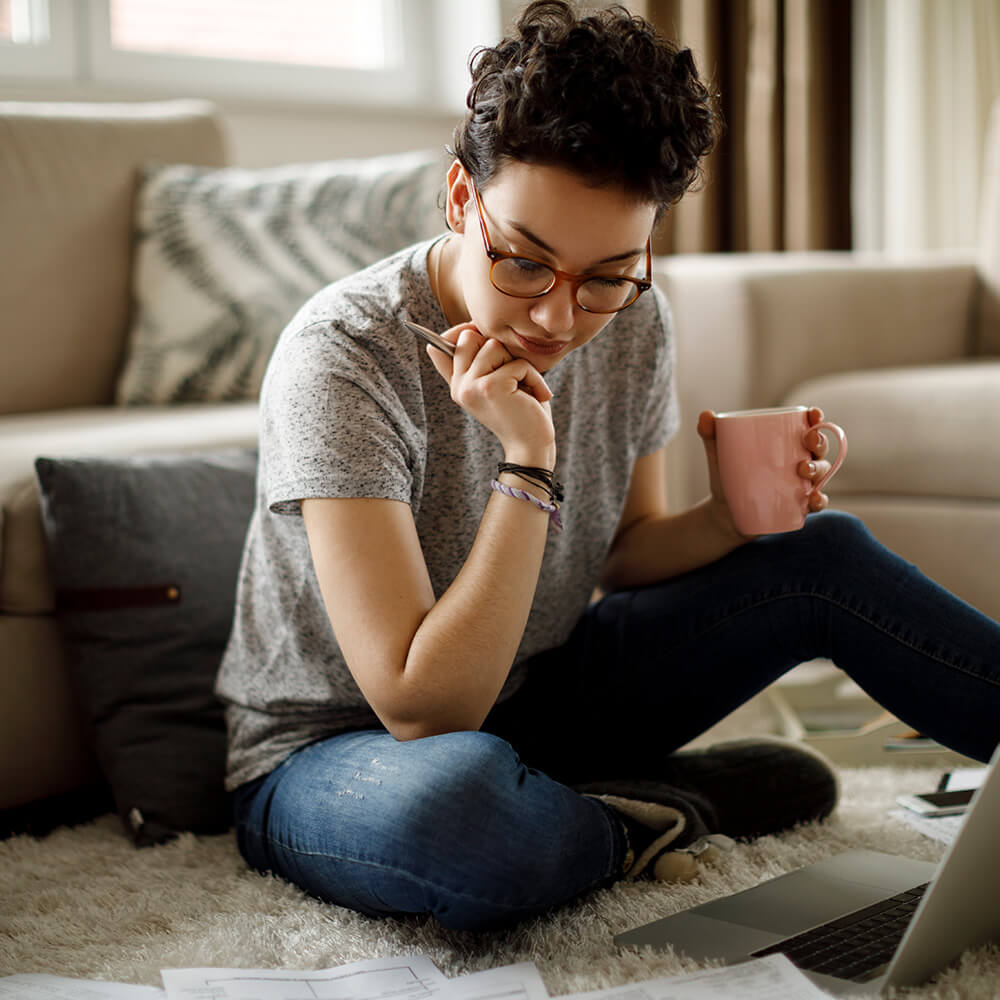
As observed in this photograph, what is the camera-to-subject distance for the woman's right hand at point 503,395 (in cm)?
96

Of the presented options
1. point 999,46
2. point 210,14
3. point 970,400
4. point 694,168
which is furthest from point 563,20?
point 999,46

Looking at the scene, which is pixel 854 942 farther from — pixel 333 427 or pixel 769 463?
pixel 333 427

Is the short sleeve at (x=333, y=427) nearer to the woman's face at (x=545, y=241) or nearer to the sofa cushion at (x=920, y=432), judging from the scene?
the woman's face at (x=545, y=241)

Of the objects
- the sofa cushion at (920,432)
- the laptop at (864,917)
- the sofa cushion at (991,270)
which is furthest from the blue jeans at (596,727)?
the sofa cushion at (991,270)

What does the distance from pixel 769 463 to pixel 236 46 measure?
82.0 inches

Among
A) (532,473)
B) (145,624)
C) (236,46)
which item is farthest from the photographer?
(236,46)

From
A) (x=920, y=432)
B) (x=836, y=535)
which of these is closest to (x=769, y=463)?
(x=836, y=535)

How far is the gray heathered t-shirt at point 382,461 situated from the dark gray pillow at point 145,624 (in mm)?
136

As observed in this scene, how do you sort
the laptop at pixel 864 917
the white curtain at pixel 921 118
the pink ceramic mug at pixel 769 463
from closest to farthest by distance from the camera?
the laptop at pixel 864 917
the pink ceramic mug at pixel 769 463
the white curtain at pixel 921 118

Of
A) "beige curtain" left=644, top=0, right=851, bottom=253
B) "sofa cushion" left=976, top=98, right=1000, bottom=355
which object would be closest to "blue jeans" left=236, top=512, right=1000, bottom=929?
"sofa cushion" left=976, top=98, right=1000, bottom=355

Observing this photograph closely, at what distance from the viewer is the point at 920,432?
1842 millimetres

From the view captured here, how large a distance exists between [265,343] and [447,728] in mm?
993

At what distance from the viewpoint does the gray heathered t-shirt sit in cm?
98

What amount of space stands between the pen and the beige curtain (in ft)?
6.49
